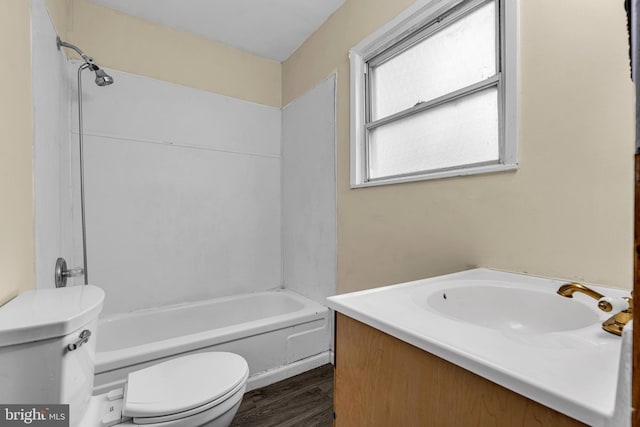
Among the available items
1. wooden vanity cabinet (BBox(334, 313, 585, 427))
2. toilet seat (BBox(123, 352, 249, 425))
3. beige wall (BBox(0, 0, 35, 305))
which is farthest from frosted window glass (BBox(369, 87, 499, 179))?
beige wall (BBox(0, 0, 35, 305))

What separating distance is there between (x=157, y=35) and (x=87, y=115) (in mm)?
808

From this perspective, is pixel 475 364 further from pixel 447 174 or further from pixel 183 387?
pixel 183 387

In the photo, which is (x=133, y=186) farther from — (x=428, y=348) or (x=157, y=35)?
(x=428, y=348)

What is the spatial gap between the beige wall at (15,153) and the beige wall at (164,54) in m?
0.71

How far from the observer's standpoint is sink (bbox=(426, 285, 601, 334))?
854 millimetres

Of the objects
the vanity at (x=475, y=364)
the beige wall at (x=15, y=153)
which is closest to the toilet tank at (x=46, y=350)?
the beige wall at (x=15, y=153)

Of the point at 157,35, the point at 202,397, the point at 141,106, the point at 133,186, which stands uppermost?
the point at 157,35

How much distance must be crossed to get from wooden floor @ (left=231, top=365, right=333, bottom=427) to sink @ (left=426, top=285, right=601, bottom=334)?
A: 3.29ft

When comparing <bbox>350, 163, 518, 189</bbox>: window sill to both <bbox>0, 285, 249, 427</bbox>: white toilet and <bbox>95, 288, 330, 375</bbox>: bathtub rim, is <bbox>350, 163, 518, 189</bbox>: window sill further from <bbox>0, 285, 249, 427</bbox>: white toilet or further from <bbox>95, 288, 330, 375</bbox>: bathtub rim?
<bbox>0, 285, 249, 427</bbox>: white toilet

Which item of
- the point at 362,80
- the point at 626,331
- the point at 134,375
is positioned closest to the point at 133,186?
the point at 134,375

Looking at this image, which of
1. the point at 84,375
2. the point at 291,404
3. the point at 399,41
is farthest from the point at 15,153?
the point at 399,41

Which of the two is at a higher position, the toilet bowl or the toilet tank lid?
the toilet tank lid

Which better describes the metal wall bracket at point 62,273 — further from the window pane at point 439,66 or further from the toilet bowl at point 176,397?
the window pane at point 439,66

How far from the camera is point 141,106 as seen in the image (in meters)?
2.15
